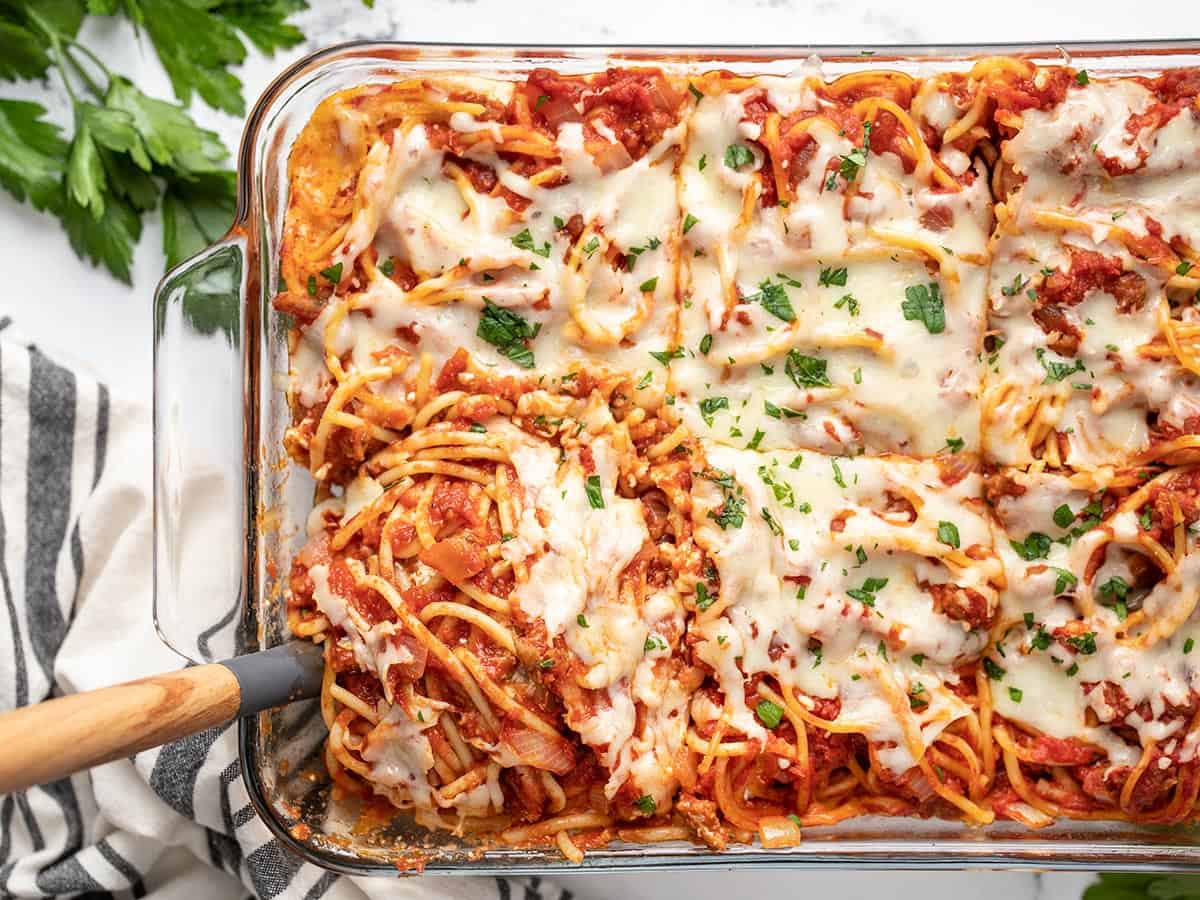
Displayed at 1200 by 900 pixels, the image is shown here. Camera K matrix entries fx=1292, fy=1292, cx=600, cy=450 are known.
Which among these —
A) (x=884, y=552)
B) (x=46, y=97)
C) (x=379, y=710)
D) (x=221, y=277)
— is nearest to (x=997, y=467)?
(x=884, y=552)

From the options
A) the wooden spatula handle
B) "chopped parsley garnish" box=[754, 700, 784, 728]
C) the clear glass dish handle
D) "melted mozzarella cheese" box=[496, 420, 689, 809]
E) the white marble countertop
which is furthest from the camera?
the white marble countertop

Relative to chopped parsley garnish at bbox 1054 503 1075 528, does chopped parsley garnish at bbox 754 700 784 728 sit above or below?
below

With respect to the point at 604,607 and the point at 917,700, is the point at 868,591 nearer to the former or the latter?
the point at 917,700

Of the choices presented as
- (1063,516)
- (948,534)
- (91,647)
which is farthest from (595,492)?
(91,647)

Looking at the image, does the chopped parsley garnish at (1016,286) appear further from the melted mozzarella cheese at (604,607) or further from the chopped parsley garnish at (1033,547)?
the melted mozzarella cheese at (604,607)

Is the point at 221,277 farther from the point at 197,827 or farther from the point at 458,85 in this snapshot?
the point at 197,827

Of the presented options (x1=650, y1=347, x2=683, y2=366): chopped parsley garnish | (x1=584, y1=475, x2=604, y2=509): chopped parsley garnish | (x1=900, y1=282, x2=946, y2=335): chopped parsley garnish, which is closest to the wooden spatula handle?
(x1=584, y1=475, x2=604, y2=509): chopped parsley garnish

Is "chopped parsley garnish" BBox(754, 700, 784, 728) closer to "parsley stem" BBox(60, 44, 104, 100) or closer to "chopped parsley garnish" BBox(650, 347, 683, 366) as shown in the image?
"chopped parsley garnish" BBox(650, 347, 683, 366)
